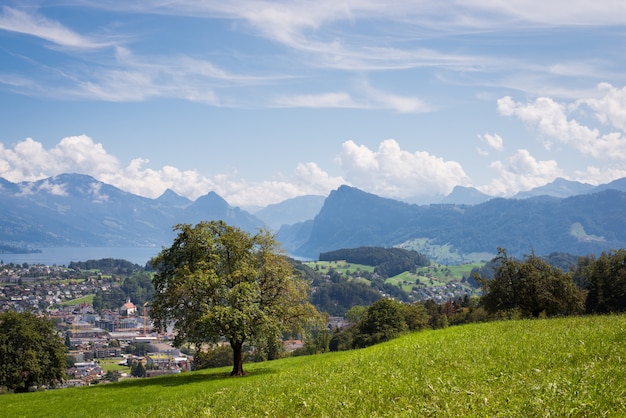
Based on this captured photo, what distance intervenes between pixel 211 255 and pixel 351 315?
9603 cm

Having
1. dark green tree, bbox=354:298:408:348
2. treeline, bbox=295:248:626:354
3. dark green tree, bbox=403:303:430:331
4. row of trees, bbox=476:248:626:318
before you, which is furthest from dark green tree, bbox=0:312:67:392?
dark green tree, bbox=403:303:430:331

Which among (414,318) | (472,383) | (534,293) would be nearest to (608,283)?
(534,293)

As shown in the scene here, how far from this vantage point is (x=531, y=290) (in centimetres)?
5191

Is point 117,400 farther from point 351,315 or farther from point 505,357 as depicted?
point 351,315

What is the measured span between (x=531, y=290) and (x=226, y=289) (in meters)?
35.7

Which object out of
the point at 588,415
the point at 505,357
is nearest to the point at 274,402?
the point at 505,357

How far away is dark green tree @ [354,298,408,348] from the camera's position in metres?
79.8

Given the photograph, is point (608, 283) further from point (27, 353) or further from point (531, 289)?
point (27, 353)

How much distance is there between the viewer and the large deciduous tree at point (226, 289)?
33.8 meters

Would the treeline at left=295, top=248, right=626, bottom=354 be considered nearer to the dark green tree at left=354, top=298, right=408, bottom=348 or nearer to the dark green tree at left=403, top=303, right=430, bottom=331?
Result: the dark green tree at left=354, top=298, right=408, bottom=348

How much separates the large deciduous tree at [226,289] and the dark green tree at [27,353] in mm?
23090

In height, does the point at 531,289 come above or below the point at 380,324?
above

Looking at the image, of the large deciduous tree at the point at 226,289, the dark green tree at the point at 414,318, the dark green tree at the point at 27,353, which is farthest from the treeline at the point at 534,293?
the dark green tree at the point at 27,353

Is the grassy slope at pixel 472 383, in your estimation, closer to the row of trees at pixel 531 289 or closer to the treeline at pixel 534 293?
the treeline at pixel 534 293
